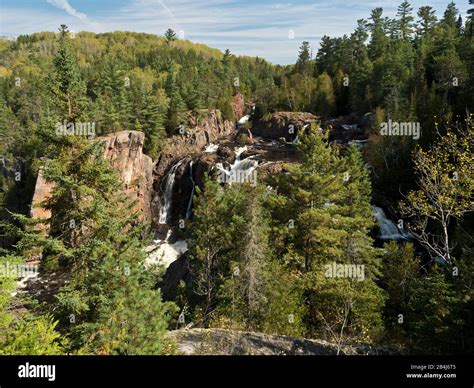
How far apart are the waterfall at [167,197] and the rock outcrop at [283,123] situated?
70.1ft

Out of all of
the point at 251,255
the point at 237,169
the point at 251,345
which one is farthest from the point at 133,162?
the point at 251,345

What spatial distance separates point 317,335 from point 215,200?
7872 mm

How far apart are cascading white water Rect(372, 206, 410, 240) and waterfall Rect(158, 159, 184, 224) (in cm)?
2559

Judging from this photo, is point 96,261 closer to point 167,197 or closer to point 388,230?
point 388,230

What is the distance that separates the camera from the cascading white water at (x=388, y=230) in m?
31.2

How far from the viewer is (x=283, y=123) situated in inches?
2425

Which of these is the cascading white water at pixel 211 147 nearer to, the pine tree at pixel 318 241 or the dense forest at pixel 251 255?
the dense forest at pixel 251 255

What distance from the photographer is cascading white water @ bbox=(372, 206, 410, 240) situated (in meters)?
31.2

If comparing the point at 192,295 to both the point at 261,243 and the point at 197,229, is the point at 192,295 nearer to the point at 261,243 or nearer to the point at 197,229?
the point at 197,229

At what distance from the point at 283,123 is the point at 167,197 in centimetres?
2703

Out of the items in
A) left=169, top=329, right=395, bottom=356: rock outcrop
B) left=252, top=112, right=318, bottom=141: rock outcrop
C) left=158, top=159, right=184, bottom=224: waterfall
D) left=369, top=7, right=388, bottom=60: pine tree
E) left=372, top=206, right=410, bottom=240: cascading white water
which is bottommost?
left=169, top=329, right=395, bottom=356: rock outcrop

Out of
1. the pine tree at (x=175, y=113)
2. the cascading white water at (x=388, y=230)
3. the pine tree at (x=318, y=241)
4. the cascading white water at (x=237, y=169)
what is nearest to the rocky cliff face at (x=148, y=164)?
the pine tree at (x=175, y=113)

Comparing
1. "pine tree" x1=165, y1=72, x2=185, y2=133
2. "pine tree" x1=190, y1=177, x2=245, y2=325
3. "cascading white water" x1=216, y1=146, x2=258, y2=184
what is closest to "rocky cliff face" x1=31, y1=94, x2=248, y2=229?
"pine tree" x1=165, y1=72, x2=185, y2=133

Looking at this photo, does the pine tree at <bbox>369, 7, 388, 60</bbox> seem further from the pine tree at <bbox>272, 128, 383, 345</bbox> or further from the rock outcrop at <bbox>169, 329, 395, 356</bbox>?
the rock outcrop at <bbox>169, 329, 395, 356</bbox>
